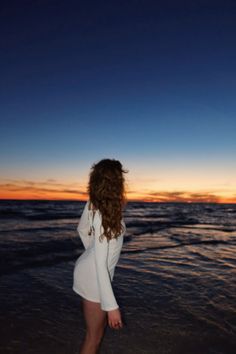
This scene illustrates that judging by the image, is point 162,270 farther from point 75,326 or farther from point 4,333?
point 4,333

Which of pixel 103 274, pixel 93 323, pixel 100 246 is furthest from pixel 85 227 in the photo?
pixel 93 323

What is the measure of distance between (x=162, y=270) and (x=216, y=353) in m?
4.53

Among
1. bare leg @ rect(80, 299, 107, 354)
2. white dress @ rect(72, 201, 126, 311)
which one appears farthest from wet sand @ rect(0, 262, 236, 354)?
white dress @ rect(72, 201, 126, 311)

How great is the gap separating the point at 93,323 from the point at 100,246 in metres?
0.79

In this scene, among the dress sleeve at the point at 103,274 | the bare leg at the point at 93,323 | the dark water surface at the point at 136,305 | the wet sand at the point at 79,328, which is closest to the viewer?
the dress sleeve at the point at 103,274

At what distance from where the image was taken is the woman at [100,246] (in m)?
2.38

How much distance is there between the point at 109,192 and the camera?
2.56 meters

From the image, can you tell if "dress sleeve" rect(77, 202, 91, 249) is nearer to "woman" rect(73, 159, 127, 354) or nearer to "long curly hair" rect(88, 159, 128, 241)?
"woman" rect(73, 159, 127, 354)

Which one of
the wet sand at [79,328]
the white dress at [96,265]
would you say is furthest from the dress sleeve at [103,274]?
the wet sand at [79,328]

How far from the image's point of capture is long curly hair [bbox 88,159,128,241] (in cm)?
248

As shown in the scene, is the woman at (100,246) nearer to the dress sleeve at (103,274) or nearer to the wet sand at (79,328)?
the dress sleeve at (103,274)

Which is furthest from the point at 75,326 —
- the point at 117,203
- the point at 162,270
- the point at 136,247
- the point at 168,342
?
the point at 136,247

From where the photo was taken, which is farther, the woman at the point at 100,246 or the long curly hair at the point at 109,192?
the long curly hair at the point at 109,192

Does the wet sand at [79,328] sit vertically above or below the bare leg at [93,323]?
below
